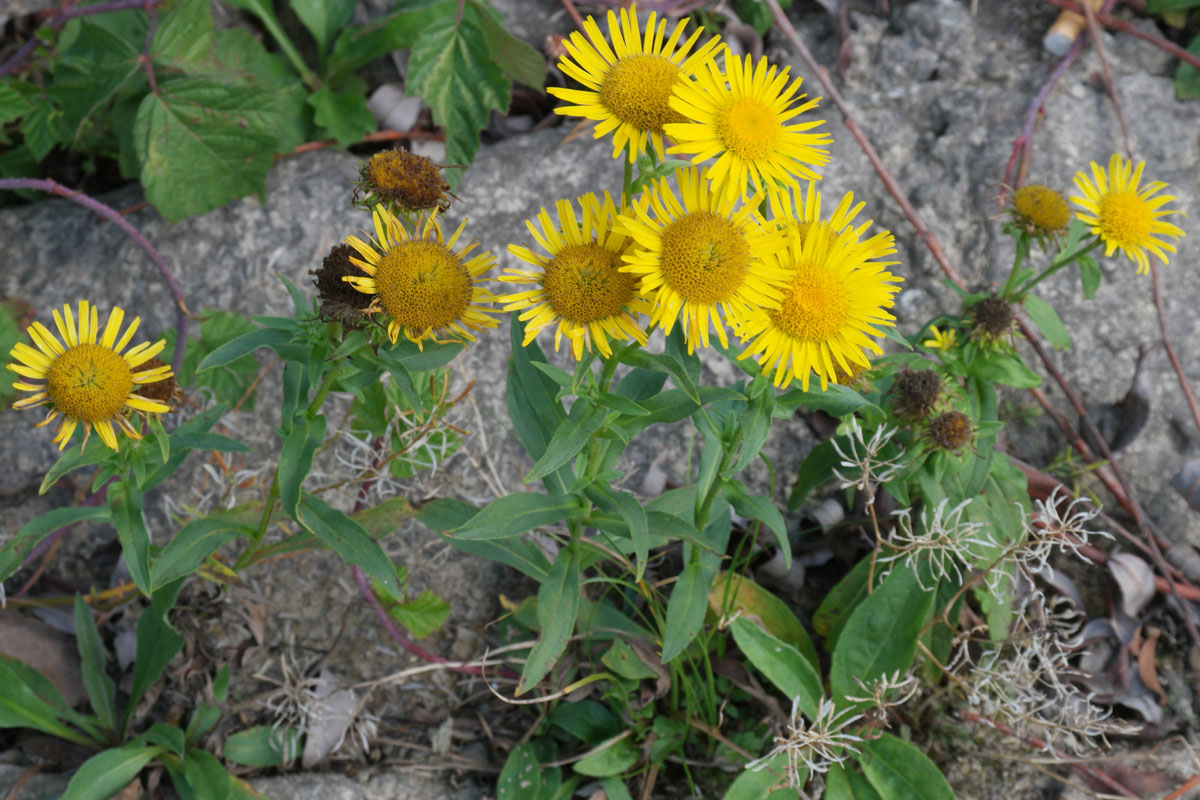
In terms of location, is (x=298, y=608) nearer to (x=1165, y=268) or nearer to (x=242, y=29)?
(x=242, y=29)

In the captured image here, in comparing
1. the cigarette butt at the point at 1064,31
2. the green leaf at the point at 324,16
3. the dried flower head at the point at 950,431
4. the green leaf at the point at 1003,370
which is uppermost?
the green leaf at the point at 324,16

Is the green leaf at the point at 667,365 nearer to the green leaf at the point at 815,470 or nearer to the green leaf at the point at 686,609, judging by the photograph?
the green leaf at the point at 686,609

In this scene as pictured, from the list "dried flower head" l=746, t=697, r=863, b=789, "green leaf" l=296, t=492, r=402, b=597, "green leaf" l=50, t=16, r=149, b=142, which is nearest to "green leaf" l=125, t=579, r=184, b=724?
"green leaf" l=296, t=492, r=402, b=597

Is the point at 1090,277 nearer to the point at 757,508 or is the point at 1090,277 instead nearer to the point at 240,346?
the point at 757,508

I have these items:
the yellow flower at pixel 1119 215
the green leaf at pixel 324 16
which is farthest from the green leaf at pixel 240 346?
the yellow flower at pixel 1119 215

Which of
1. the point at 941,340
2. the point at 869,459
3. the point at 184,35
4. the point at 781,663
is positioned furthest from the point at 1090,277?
the point at 184,35

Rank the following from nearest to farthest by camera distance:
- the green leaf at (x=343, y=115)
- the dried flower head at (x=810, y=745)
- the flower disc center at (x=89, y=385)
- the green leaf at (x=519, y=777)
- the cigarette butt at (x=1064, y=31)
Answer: the flower disc center at (x=89, y=385)
the dried flower head at (x=810, y=745)
the green leaf at (x=519, y=777)
the green leaf at (x=343, y=115)
the cigarette butt at (x=1064, y=31)
